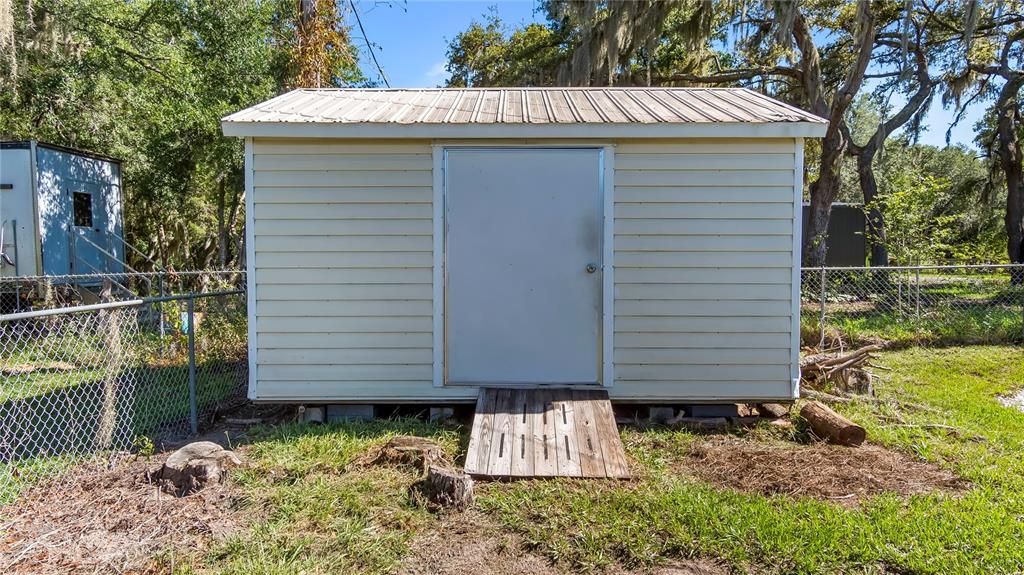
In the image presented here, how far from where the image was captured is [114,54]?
37.7 feet

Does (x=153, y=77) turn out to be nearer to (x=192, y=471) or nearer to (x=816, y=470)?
(x=192, y=471)

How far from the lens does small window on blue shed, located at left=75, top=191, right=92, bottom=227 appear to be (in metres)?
9.64

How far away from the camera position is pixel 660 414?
4.53m

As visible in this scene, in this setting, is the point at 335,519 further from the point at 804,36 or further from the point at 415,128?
the point at 804,36

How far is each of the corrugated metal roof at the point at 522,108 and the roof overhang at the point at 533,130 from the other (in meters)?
0.03

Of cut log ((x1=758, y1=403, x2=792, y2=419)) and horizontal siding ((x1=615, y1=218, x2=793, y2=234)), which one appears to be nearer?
horizontal siding ((x1=615, y1=218, x2=793, y2=234))

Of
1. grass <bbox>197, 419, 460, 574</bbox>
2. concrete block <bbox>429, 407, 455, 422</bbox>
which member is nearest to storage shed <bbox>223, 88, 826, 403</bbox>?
concrete block <bbox>429, 407, 455, 422</bbox>

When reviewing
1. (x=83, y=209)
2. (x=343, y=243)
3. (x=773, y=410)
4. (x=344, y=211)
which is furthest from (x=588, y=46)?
(x=83, y=209)

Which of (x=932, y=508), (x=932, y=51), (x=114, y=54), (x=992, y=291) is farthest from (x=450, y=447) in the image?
(x=932, y=51)

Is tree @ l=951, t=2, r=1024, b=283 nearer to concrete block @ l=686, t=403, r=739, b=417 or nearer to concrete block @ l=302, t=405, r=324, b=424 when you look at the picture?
concrete block @ l=686, t=403, r=739, b=417

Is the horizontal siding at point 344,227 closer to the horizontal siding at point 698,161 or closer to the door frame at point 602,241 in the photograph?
the door frame at point 602,241

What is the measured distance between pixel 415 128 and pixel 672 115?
6.36ft

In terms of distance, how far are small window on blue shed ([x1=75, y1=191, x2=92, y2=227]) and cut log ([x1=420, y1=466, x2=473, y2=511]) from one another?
9702 mm

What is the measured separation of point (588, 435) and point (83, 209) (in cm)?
1008
